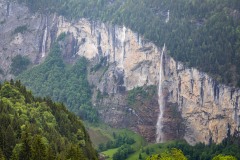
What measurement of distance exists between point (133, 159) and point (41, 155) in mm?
105085

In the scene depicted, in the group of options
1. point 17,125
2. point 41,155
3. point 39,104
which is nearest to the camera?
point 41,155

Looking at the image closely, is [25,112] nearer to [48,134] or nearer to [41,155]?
[48,134]

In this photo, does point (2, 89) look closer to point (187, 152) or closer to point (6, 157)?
point (6, 157)

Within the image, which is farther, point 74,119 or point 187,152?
point 187,152

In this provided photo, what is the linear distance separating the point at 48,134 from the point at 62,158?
1562 cm

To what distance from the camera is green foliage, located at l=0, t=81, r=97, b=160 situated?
9950 centimetres

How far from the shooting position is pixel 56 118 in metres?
133

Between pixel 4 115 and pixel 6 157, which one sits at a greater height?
pixel 4 115

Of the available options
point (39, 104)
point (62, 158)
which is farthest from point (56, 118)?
point (62, 158)

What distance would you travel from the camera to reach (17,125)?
112 metres

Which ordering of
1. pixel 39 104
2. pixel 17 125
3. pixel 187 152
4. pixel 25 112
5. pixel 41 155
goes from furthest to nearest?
pixel 187 152
pixel 39 104
pixel 25 112
pixel 17 125
pixel 41 155

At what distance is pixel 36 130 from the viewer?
114500mm

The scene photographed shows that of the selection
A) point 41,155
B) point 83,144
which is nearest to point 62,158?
point 41,155

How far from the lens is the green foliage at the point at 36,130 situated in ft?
326
